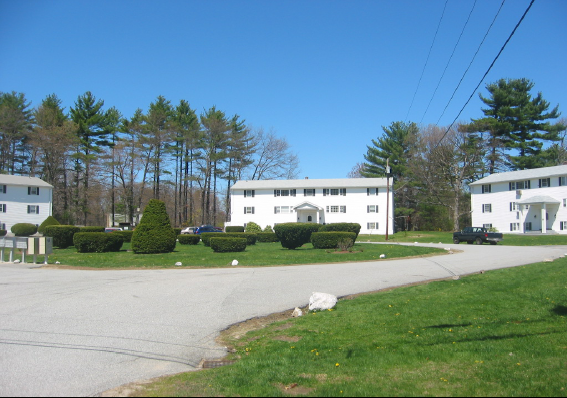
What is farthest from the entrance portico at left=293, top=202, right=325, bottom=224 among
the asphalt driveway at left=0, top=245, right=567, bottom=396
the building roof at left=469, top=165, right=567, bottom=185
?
the asphalt driveway at left=0, top=245, right=567, bottom=396

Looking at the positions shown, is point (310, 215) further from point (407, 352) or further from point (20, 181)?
point (407, 352)

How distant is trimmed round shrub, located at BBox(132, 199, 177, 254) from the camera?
23.8 meters

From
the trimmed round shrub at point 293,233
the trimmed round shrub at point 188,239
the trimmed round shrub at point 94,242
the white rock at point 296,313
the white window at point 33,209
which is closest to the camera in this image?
the white rock at point 296,313

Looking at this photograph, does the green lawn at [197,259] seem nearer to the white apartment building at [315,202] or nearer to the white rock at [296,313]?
the white rock at [296,313]

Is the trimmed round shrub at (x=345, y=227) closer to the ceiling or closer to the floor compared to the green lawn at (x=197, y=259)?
closer to the ceiling

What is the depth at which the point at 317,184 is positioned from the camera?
56.9m

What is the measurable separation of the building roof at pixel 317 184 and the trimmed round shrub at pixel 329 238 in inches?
1172

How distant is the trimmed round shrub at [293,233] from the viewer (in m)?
27.7

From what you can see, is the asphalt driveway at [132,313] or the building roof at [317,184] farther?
the building roof at [317,184]

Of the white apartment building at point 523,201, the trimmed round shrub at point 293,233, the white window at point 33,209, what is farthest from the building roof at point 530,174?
the white window at point 33,209

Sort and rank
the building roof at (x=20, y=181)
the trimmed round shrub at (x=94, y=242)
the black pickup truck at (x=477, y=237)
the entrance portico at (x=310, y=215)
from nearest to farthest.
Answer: the trimmed round shrub at (x=94, y=242)
the black pickup truck at (x=477, y=237)
the building roof at (x=20, y=181)
the entrance portico at (x=310, y=215)

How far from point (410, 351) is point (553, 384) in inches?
74.5

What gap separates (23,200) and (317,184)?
117ft

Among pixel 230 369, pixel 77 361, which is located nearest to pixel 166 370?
pixel 230 369
